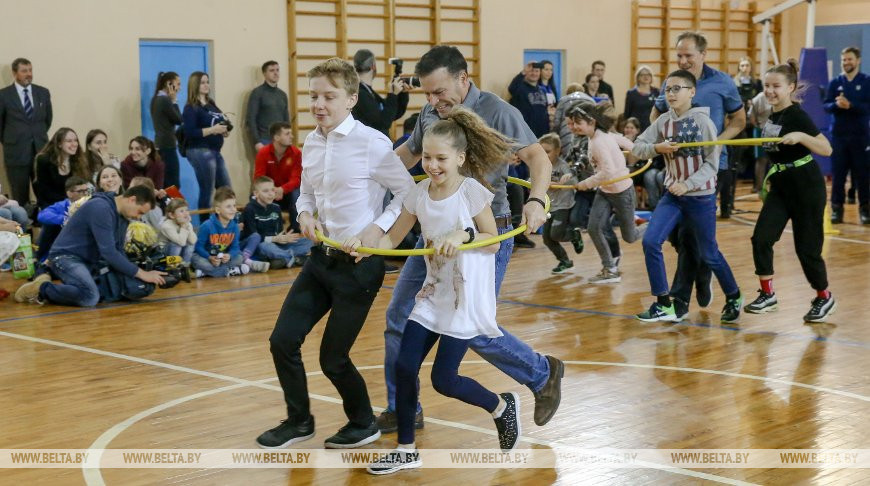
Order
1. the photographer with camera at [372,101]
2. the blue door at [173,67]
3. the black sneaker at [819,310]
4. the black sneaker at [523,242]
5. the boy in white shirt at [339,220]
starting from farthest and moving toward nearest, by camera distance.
→ the blue door at [173,67]
the black sneaker at [523,242]
the photographer with camera at [372,101]
the black sneaker at [819,310]
the boy in white shirt at [339,220]

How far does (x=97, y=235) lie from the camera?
909 cm

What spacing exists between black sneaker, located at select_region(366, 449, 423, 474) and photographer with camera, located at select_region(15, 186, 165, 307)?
5059 millimetres

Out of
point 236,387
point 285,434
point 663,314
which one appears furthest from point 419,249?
point 663,314

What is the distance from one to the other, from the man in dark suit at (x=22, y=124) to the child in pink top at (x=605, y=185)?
6638mm

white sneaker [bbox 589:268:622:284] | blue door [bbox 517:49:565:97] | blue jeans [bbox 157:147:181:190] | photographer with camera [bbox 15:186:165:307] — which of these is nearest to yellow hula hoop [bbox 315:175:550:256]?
photographer with camera [bbox 15:186:165:307]

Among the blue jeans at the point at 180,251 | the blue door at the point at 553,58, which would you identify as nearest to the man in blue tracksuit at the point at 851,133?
the blue door at the point at 553,58

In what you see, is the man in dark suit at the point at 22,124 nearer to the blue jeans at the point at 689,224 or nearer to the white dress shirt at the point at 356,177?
the blue jeans at the point at 689,224

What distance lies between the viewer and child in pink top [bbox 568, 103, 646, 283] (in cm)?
966

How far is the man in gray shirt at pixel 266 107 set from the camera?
14.9 metres

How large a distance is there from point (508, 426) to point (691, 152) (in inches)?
134

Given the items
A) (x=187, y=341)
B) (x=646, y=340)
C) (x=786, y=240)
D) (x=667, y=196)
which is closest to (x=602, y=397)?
(x=646, y=340)

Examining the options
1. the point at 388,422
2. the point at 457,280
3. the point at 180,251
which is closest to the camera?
the point at 457,280

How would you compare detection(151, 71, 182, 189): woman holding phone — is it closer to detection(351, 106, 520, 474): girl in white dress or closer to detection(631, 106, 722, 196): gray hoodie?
detection(631, 106, 722, 196): gray hoodie

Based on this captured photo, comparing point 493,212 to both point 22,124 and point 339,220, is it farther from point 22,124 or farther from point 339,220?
point 22,124
